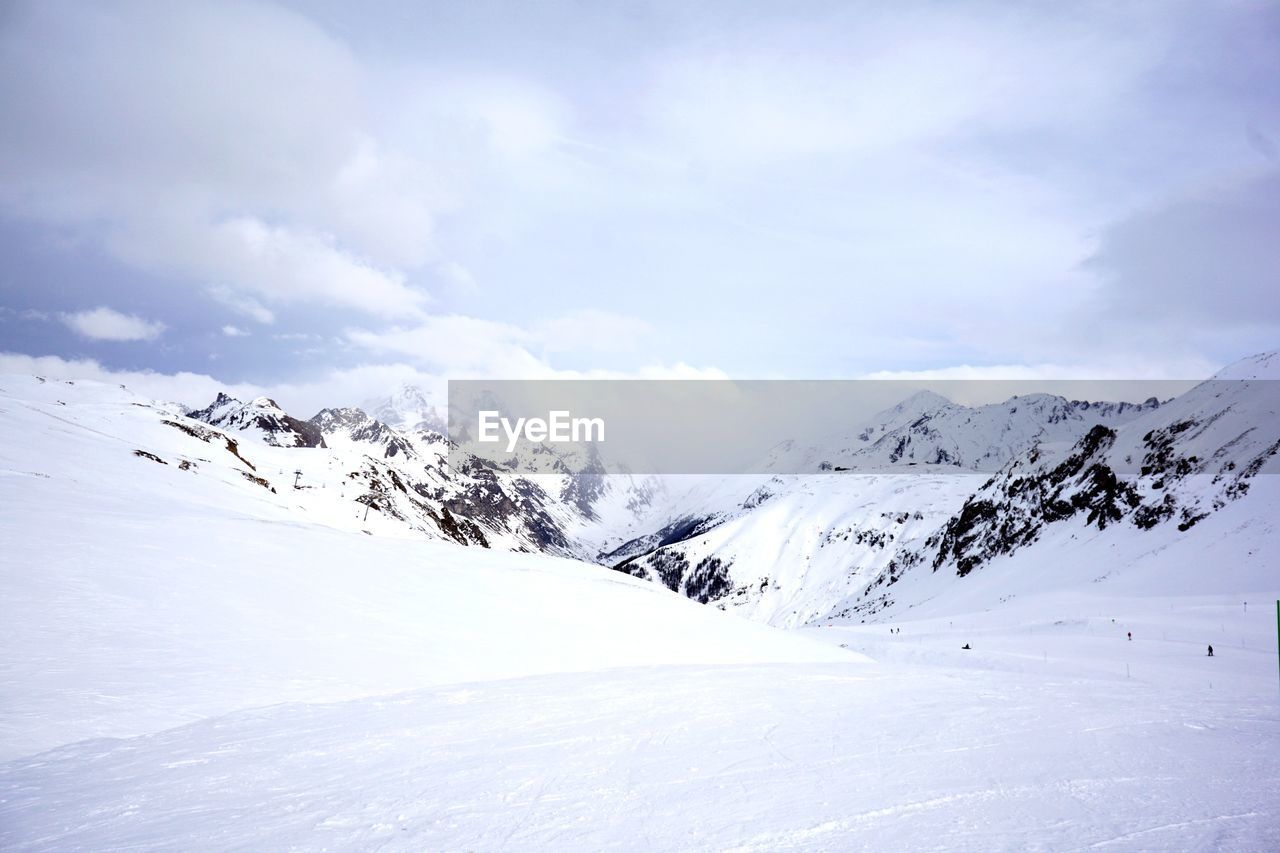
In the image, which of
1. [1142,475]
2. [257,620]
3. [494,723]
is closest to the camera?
[494,723]

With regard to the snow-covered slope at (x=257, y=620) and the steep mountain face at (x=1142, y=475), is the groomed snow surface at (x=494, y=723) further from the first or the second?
the steep mountain face at (x=1142, y=475)

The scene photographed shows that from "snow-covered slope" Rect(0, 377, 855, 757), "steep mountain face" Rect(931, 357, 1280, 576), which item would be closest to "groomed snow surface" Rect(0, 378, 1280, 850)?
"snow-covered slope" Rect(0, 377, 855, 757)

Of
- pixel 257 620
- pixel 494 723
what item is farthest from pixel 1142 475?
pixel 257 620

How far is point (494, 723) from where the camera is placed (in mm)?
12609

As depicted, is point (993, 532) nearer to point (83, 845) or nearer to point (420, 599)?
point (420, 599)

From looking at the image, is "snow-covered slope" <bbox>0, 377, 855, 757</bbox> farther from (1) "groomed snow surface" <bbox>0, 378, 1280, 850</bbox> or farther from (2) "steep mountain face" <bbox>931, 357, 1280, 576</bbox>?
(2) "steep mountain face" <bbox>931, 357, 1280, 576</bbox>

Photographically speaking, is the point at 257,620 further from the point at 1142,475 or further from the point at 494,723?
the point at 1142,475

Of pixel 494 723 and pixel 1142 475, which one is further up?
pixel 1142 475

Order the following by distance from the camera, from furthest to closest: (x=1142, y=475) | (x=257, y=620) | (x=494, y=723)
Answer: (x=1142, y=475) < (x=257, y=620) < (x=494, y=723)

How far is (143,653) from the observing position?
13.3 metres

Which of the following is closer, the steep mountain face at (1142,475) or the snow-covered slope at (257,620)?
the snow-covered slope at (257,620)

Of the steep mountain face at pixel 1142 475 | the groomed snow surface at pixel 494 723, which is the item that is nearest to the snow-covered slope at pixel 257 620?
the groomed snow surface at pixel 494 723

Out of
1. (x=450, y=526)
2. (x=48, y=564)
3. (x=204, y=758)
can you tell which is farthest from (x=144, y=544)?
(x=450, y=526)

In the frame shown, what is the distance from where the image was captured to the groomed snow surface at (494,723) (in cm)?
787
